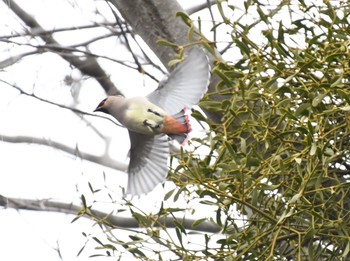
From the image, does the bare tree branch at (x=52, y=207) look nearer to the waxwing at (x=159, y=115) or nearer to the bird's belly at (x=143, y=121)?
the waxwing at (x=159, y=115)

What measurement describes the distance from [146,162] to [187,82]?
0.97 feet

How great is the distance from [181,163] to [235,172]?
0.18 meters

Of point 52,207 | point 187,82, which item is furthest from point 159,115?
point 52,207

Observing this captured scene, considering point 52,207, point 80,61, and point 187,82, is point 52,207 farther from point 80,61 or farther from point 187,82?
point 187,82

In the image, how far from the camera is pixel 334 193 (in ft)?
6.40

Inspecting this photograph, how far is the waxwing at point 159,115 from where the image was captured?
2.25 metres

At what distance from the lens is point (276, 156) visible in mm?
1963

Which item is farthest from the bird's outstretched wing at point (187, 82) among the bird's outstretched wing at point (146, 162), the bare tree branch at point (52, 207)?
the bare tree branch at point (52, 207)

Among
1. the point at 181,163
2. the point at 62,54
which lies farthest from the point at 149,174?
the point at 62,54

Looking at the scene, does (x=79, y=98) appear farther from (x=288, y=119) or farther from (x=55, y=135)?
(x=288, y=119)

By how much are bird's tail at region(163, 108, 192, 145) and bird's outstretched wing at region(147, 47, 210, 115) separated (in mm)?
22

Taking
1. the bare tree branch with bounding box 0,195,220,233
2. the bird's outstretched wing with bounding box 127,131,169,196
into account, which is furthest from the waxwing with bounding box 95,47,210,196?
the bare tree branch with bounding box 0,195,220,233

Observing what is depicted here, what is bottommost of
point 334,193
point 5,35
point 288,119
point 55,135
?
point 334,193

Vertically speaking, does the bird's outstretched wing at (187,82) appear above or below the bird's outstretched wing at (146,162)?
above
